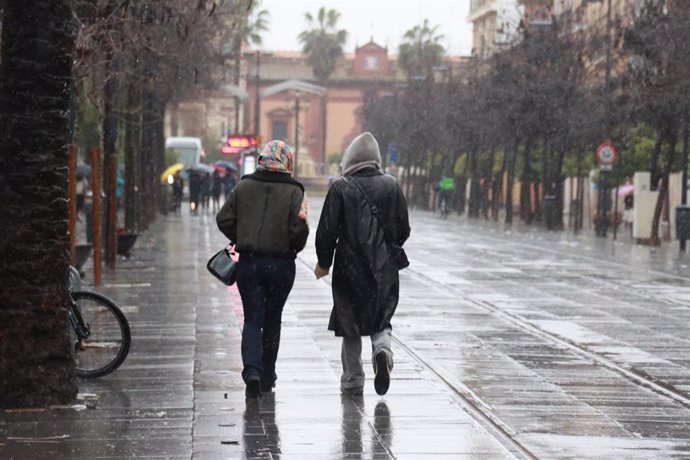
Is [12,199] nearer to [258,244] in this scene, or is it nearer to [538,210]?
[258,244]

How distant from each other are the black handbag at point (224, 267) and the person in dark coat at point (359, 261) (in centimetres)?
59

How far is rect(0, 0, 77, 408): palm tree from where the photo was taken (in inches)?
412

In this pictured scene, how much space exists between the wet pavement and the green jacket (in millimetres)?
998

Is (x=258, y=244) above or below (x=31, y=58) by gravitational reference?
below

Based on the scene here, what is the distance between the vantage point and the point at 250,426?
32.2ft

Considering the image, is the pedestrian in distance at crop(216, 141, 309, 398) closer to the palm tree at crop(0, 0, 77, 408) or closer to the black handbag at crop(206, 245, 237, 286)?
the black handbag at crop(206, 245, 237, 286)

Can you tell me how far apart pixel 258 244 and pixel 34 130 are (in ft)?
5.47

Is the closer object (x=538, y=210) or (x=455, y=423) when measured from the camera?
(x=455, y=423)

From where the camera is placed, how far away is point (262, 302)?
37.0 feet

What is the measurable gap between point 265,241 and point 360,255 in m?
0.63

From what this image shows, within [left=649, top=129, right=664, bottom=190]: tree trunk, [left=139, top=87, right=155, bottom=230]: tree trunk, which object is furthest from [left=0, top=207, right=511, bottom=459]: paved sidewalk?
[left=649, top=129, right=664, bottom=190]: tree trunk

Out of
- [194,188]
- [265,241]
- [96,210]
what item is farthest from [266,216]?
[194,188]

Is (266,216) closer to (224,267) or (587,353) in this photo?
(224,267)

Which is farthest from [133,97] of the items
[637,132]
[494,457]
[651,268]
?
[494,457]
